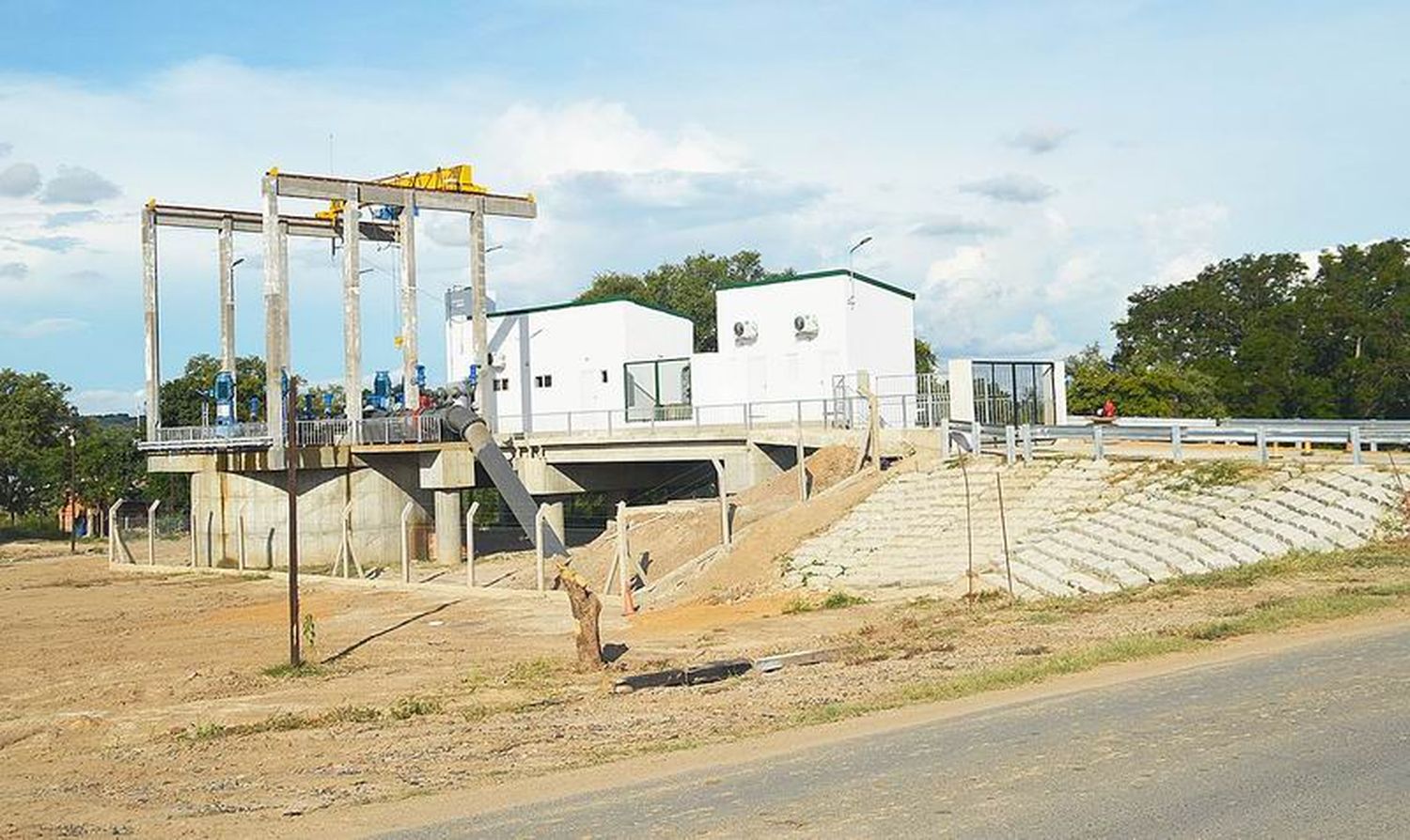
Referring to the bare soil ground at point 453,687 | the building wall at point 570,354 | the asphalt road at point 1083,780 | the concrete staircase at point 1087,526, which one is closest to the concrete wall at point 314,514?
the building wall at point 570,354

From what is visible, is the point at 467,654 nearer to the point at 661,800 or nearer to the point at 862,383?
the point at 661,800

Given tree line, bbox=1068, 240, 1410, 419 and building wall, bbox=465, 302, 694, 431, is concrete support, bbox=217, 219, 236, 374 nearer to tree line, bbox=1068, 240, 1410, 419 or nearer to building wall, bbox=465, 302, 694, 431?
building wall, bbox=465, 302, 694, 431

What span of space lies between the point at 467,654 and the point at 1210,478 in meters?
14.9

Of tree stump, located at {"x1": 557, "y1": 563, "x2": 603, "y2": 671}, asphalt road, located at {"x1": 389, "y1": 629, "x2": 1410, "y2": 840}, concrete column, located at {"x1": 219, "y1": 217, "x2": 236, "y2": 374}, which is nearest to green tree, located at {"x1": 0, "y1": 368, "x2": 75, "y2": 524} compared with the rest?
concrete column, located at {"x1": 219, "y1": 217, "x2": 236, "y2": 374}

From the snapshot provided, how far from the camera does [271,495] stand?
167 feet

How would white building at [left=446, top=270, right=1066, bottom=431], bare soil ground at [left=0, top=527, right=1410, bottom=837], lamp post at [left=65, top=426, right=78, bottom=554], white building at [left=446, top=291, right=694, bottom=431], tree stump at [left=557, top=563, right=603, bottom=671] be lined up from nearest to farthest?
bare soil ground at [left=0, top=527, right=1410, bottom=837], tree stump at [left=557, top=563, right=603, bottom=671], white building at [left=446, top=270, right=1066, bottom=431], white building at [left=446, top=291, right=694, bottom=431], lamp post at [left=65, top=426, right=78, bottom=554]

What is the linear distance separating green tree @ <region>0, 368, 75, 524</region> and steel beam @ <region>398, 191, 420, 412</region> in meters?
36.3

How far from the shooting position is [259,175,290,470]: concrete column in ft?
156

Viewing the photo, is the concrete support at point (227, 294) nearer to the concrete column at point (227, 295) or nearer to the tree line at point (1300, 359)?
the concrete column at point (227, 295)

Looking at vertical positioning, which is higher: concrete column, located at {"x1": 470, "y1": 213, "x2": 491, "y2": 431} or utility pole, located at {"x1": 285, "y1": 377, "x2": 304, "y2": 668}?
concrete column, located at {"x1": 470, "y1": 213, "x2": 491, "y2": 431}

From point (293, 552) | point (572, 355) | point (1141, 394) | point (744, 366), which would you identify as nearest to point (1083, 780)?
point (293, 552)

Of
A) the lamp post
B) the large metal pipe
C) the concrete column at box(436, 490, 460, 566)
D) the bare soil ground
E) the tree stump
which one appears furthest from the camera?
the lamp post

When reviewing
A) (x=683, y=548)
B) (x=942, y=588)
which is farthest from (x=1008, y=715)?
(x=683, y=548)

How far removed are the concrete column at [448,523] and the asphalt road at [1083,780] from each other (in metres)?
37.3
